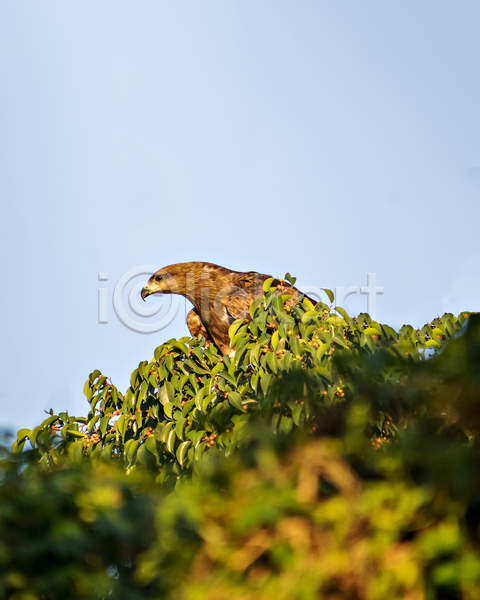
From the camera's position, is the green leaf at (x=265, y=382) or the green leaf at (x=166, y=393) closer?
the green leaf at (x=265, y=382)

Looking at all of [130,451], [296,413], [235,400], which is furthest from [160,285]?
[296,413]

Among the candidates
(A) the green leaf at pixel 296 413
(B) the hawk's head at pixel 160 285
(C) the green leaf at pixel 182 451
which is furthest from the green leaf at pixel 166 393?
(B) the hawk's head at pixel 160 285

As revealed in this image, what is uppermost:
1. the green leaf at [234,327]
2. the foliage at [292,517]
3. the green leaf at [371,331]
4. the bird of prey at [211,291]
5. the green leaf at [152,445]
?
the bird of prey at [211,291]

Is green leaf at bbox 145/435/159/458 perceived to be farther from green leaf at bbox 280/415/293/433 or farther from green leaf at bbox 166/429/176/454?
green leaf at bbox 280/415/293/433

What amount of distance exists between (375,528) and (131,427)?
3.91 meters

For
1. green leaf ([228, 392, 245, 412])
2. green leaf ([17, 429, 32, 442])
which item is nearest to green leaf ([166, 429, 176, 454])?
green leaf ([228, 392, 245, 412])

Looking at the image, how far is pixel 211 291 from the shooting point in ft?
28.5

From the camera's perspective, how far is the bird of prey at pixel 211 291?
26.5ft

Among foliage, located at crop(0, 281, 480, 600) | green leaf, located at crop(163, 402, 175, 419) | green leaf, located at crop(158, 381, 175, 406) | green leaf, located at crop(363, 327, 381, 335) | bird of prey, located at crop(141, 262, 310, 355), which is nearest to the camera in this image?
foliage, located at crop(0, 281, 480, 600)

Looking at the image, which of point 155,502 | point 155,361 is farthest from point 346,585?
point 155,361

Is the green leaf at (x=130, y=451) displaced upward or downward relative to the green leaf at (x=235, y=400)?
downward

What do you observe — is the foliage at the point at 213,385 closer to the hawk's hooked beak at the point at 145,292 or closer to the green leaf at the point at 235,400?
the green leaf at the point at 235,400

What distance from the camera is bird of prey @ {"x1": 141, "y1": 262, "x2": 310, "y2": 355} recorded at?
8.07 m

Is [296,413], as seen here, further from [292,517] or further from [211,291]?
[211,291]
